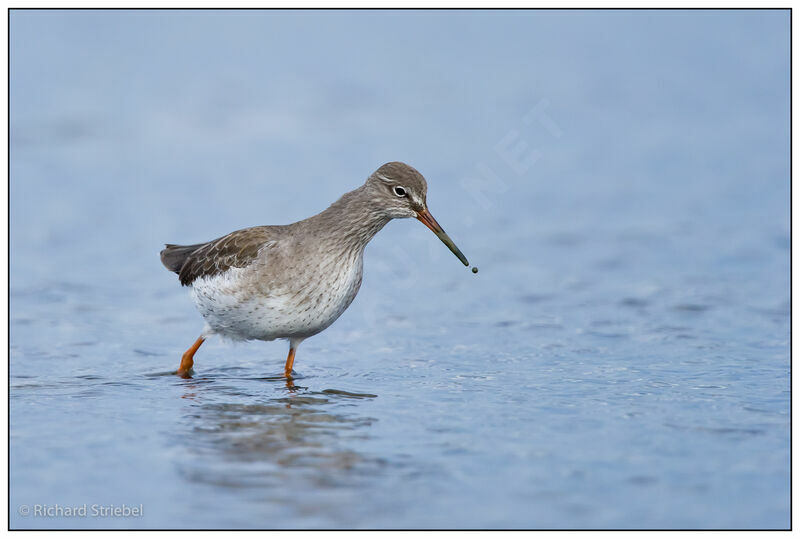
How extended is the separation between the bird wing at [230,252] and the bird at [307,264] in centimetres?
1

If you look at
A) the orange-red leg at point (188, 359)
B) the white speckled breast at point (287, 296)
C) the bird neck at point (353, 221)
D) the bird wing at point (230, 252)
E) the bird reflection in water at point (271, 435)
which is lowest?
the bird reflection in water at point (271, 435)

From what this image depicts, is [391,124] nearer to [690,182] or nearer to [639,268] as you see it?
[690,182]

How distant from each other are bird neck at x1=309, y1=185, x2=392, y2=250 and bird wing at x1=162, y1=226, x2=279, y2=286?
0.60 metres

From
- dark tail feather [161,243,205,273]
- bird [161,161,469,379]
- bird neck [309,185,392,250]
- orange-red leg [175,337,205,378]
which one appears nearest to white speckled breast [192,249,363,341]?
bird [161,161,469,379]

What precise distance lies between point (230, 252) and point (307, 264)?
1.06 m

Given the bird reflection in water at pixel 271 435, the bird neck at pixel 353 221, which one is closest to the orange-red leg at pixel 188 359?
the bird reflection in water at pixel 271 435

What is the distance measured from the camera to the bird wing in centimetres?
1079

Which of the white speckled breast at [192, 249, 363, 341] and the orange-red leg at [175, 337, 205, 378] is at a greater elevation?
the white speckled breast at [192, 249, 363, 341]

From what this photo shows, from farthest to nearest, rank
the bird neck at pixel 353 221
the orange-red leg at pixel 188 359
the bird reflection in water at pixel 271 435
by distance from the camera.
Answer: the orange-red leg at pixel 188 359 < the bird neck at pixel 353 221 < the bird reflection in water at pixel 271 435

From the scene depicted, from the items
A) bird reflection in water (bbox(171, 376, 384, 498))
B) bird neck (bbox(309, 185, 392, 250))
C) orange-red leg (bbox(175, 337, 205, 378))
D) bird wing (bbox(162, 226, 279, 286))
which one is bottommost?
bird reflection in water (bbox(171, 376, 384, 498))

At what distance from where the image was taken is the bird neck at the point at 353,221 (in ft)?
34.7

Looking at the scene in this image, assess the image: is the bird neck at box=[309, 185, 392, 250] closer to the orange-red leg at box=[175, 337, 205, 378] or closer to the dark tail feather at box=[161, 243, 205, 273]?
the orange-red leg at box=[175, 337, 205, 378]

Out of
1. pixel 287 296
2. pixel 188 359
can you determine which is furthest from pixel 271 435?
pixel 188 359

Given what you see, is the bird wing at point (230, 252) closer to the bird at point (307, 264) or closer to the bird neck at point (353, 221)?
the bird at point (307, 264)
